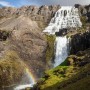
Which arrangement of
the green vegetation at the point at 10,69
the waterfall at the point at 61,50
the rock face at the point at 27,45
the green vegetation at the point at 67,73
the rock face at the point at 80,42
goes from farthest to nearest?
Answer: the waterfall at the point at 61,50 → the rock face at the point at 80,42 → the rock face at the point at 27,45 → the green vegetation at the point at 10,69 → the green vegetation at the point at 67,73

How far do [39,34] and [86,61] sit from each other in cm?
5308

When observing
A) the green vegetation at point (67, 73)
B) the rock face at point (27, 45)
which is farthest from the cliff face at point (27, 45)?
the green vegetation at point (67, 73)

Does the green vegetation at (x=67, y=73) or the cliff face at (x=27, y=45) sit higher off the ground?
the cliff face at (x=27, y=45)

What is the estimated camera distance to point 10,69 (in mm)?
110625

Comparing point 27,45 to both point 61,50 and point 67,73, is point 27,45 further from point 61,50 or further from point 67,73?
point 67,73

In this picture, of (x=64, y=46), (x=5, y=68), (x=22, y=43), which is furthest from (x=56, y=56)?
(x=5, y=68)

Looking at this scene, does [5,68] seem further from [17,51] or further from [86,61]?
[86,61]

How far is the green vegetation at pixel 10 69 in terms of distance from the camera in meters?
108

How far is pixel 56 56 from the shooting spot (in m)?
128

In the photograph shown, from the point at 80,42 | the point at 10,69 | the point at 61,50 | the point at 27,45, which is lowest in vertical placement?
the point at 10,69

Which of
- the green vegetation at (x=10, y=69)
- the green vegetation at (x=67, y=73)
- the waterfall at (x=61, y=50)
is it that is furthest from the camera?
the waterfall at (x=61, y=50)

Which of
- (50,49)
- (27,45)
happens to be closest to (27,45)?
(27,45)

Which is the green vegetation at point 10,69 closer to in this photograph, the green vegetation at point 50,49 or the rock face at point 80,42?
the green vegetation at point 50,49

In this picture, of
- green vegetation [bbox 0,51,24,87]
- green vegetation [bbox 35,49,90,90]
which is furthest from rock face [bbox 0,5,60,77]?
green vegetation [bbox 35,49,90,90]
